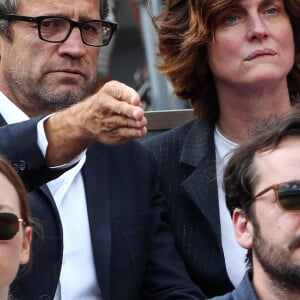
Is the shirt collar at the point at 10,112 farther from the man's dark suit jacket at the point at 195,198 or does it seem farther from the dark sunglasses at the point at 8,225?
the dark sunglasses at the point at 8,225

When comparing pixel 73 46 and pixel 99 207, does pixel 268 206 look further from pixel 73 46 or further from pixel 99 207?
pixel 73 46

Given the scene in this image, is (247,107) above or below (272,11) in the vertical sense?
below

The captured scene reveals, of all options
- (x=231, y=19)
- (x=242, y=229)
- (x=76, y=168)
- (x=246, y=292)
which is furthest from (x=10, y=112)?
(x=246, y=292)

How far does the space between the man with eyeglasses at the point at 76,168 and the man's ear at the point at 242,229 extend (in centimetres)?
39

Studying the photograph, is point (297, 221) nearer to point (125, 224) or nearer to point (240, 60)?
point (125, 224)

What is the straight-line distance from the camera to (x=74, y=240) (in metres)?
3.51

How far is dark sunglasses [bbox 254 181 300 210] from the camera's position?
302cm

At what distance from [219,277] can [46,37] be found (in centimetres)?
99

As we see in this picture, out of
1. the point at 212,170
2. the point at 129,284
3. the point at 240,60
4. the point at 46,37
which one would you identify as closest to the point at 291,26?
the point at 240,60

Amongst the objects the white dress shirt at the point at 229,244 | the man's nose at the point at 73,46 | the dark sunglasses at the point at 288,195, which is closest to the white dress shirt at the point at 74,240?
the man's nose at the point at 73,46

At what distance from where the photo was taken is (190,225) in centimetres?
386

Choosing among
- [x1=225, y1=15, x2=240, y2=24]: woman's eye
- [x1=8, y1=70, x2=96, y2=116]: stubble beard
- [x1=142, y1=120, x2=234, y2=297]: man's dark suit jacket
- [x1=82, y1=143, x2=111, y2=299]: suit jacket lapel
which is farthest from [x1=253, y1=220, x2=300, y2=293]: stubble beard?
[x1=225, y1=15, x2=240, y2=24]: woman's eye

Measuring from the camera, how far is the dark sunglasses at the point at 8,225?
278 centimetres

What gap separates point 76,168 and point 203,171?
0.53 meters
